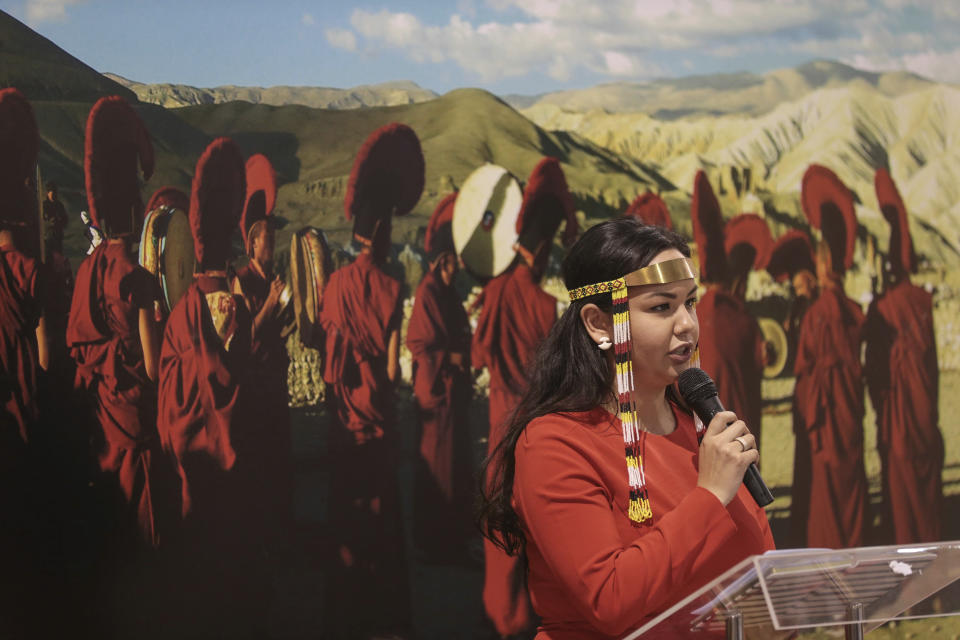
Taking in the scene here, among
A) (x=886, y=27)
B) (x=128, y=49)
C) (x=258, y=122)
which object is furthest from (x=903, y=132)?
(x=128, y=49)

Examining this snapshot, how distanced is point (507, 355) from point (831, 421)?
160 cm

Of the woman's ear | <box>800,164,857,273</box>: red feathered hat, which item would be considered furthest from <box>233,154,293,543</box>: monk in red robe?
<box>800,164,857,273</box>: red feathered hat

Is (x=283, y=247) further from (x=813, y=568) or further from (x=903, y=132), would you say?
(x=903, y=132)

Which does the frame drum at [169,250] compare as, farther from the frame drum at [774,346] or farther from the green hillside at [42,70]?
the frame drum at [774,346]

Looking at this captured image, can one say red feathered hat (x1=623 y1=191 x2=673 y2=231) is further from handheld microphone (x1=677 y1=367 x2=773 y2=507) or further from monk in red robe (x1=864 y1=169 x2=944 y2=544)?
handheld microphone (x1=677 y1=367 x2=773 y2=507)

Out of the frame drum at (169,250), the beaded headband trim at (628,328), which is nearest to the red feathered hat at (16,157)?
the frame drum at (169,250)

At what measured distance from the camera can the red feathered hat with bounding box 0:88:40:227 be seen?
3.06 meters

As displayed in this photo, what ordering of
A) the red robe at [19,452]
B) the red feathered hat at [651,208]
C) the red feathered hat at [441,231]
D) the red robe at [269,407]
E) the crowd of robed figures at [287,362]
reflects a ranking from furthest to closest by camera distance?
the red feathered hat at [651,208], the red feathered hat at [441,231], the red robe at [269,407], the crowd of robed figures at [287,362], the red robe at [19,452]

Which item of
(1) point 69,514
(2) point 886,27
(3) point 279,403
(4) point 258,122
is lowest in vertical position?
(1) point 69,514

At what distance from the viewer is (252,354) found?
338 cm

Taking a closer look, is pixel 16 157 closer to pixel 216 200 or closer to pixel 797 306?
pixel 216 200

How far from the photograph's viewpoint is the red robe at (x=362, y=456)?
138 inches

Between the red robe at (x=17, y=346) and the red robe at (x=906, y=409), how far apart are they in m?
3.42

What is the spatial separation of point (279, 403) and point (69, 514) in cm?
74
